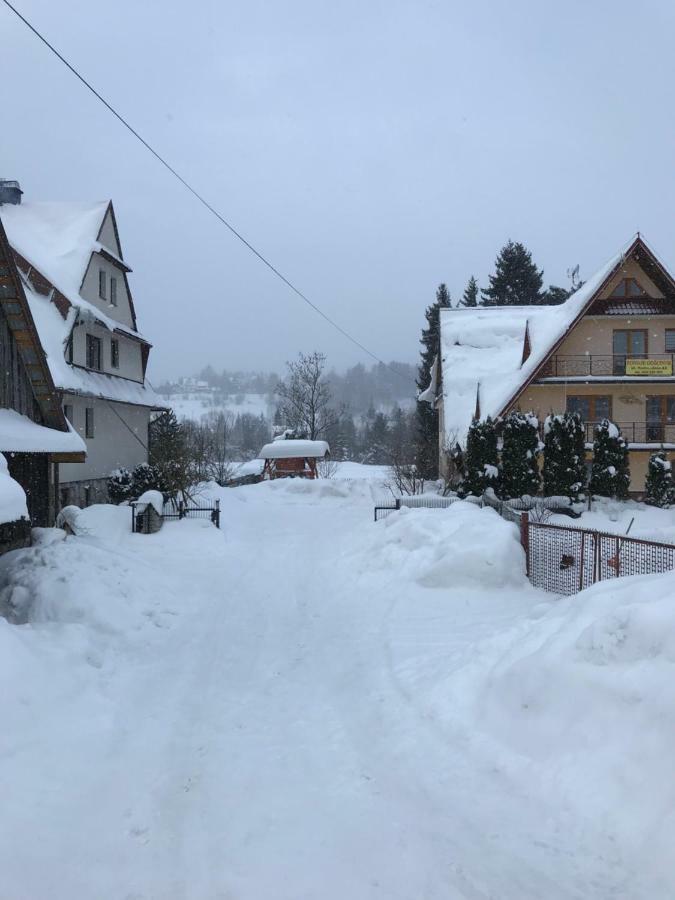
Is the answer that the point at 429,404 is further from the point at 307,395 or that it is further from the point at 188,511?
the point at 188,511

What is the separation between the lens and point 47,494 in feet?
42.8

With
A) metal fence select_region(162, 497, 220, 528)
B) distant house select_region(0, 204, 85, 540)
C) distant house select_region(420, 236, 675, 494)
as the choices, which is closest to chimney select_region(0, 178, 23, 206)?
metal fence select_region(162, 497, 220, 528)

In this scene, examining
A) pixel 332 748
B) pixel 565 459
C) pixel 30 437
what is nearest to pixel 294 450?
pixel 565 459

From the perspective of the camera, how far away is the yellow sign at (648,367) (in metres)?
24.4

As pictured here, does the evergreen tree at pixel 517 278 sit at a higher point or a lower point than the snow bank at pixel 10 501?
higher

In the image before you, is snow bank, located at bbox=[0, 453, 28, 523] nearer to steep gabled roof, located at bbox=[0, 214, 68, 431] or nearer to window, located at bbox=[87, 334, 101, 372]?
steep gabled roof, located at bbox=[0, 214, 68, 431]

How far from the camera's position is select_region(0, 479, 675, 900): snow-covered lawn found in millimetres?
3945

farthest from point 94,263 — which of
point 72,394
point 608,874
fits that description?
point 608,874

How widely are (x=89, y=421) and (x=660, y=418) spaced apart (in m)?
21.8

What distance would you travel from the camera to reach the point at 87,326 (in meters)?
22.5

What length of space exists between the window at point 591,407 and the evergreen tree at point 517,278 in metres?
26.8

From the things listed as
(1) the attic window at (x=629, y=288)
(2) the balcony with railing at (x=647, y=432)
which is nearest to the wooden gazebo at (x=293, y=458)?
(2) the balcony with railing at (x=647, y=432)

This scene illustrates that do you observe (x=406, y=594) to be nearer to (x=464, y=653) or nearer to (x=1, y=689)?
(x=464, y=653)

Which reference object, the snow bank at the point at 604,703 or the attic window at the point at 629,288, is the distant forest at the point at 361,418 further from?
the snow bank at the point at 604,703
